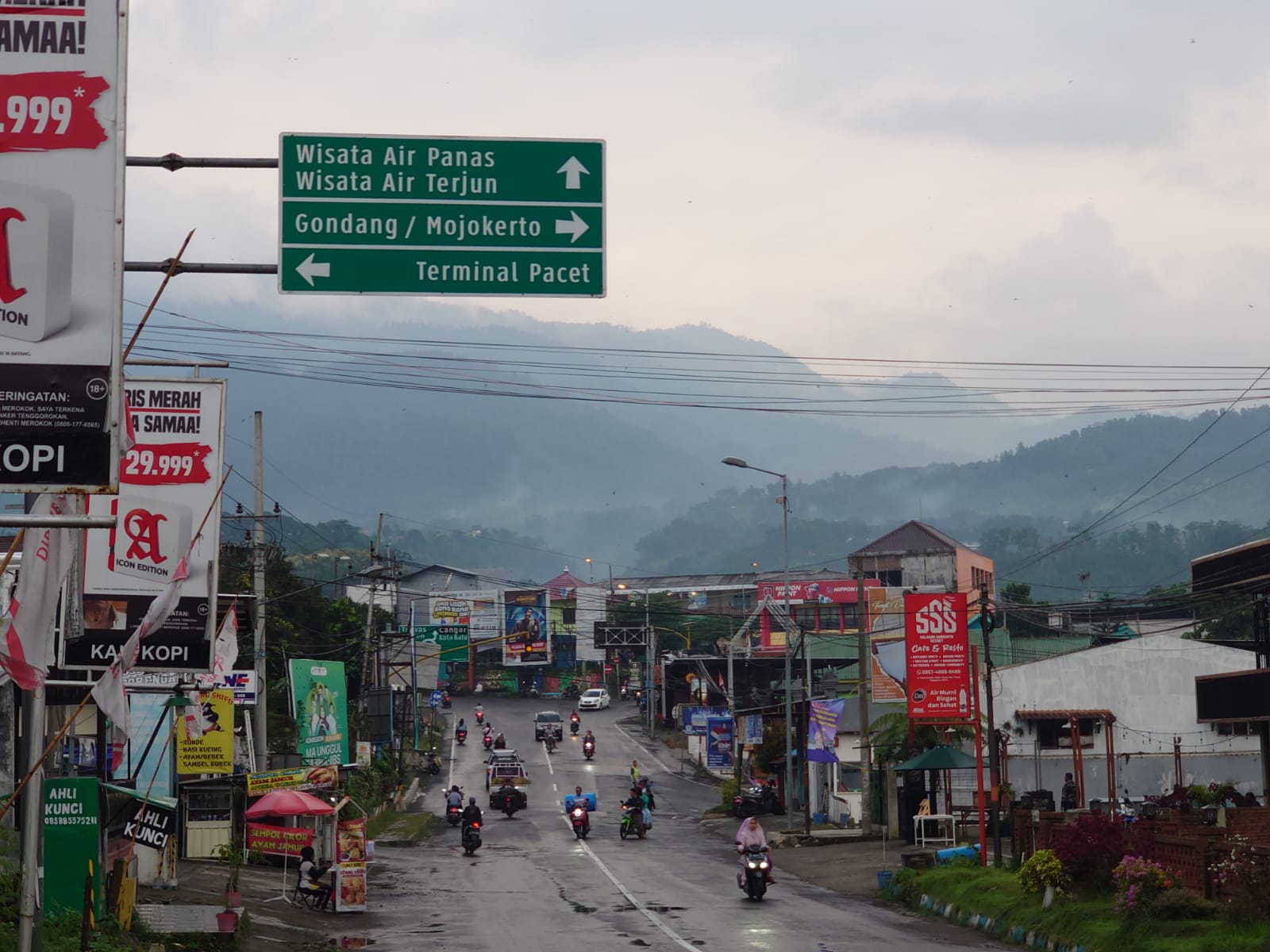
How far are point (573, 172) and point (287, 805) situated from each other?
18.2 metres

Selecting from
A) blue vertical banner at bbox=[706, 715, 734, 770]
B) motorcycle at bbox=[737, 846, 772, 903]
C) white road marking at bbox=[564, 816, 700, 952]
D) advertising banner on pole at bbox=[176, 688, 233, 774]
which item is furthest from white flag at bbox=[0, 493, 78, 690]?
blue vertical banner at bbox=[706, 715, 734, 770]

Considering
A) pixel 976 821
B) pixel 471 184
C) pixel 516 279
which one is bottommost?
pixel 976 821

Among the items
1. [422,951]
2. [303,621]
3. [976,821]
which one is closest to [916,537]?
[303,621]

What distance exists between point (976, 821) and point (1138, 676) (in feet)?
48.4

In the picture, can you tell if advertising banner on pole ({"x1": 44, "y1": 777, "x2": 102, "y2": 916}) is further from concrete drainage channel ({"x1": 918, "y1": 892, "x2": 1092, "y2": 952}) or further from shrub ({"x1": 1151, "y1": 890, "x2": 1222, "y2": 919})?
shrub ({"x1": 1151, "y1": 890, "x2": 1222, "y2": 919})

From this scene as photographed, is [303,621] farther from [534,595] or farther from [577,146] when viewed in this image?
[577,146]

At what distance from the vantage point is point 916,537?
5507 inches

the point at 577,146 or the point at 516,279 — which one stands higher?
the point at 577,146

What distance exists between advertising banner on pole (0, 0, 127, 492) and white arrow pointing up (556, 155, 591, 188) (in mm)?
3712

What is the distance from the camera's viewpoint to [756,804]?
50.8 m

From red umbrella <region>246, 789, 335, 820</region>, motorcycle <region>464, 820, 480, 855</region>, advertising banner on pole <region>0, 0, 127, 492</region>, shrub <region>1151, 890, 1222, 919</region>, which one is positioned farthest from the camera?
motorcycle <region>464, 820, 480, 855</region>

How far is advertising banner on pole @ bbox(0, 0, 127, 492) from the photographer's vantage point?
9031 millimetres

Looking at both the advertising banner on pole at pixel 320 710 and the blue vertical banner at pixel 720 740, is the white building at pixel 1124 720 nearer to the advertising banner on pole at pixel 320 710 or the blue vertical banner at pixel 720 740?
the blue vertical banner at pixel 720 740

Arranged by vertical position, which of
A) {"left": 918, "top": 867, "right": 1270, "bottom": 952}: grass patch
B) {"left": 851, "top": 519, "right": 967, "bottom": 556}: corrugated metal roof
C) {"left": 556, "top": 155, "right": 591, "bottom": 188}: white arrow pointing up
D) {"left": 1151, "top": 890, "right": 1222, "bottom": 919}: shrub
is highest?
{"left": 851, "top": 519, "right": 967, "bottom": 556}: corrugated metal roof
